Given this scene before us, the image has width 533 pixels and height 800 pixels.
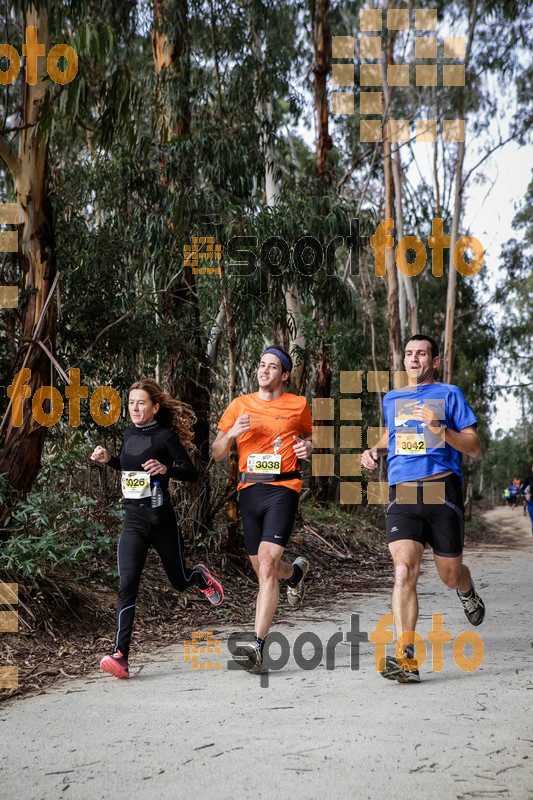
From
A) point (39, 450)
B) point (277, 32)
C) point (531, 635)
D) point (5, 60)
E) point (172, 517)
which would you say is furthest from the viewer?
point (277, 32)

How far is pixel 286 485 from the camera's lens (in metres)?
5.48

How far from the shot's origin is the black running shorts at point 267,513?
5.37 metres

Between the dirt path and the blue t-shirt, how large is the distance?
4.01 feet

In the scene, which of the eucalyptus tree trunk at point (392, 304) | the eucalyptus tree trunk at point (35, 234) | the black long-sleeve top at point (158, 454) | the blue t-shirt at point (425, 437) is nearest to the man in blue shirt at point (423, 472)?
the blue t-shirt at point (425, 437)

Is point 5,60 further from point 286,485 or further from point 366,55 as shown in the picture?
point 366,55

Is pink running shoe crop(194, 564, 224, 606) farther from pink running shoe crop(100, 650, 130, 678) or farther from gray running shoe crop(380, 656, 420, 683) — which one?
gray running shoe crop(380, 656, 420, 683)

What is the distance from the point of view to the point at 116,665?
4938mm

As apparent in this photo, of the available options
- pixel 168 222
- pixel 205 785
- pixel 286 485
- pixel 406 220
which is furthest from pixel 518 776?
pixel 406 220

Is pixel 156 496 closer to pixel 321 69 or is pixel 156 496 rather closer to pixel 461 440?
pixel 461 440

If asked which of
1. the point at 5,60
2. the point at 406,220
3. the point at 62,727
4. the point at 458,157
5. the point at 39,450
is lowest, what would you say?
the point at 62,727

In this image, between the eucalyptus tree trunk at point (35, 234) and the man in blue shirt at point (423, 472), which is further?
the eucalyptus tree trunk at point (35, 234)

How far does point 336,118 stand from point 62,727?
1802 cm
